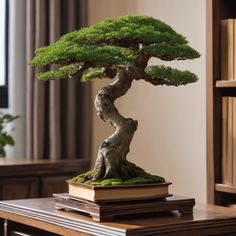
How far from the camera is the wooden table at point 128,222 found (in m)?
1.66

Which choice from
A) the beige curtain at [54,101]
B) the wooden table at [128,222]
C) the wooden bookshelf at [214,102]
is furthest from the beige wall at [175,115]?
the wooden table at [128,222]

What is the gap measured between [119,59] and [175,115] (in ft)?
4.09

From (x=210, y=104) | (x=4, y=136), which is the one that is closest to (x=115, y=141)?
(x=210, y=104)

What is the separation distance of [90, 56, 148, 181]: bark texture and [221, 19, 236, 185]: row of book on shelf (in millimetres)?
488

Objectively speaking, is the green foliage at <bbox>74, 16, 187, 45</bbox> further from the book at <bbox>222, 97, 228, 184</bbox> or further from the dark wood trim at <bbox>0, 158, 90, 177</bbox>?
the dark wood trim at <bbox>0, 158, 90, 177</bbox>

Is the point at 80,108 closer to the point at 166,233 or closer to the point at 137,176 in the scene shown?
the point at 137,176

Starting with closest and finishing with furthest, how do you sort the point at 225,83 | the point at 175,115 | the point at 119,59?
1. the point at 119,59
2. the point at 225,83
3. the point at 175,115

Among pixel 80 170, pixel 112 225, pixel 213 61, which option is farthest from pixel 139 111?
pixel 112 225

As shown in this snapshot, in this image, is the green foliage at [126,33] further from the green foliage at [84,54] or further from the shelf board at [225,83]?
the shelf board at [225,83]

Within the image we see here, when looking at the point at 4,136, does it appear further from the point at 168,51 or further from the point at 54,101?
the point at 168,51

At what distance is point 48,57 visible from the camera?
6.11ft

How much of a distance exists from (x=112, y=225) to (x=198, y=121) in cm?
132

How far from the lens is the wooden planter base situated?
5.75ft

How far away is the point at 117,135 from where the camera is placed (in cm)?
188
